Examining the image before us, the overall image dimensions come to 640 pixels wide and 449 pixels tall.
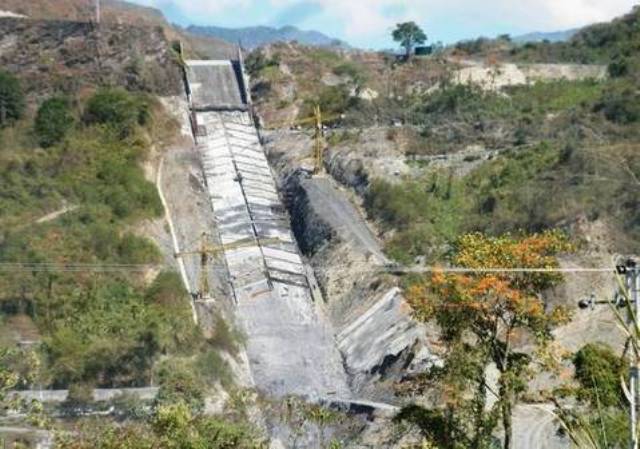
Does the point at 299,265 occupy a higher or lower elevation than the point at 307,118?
lower

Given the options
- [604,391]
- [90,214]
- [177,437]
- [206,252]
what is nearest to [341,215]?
[206,252]

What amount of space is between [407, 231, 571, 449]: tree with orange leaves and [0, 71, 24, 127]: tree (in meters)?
35.2

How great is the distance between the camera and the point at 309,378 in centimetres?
3775

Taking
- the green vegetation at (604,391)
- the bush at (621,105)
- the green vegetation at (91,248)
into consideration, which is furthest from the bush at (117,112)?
the green vegetation at (604,391)

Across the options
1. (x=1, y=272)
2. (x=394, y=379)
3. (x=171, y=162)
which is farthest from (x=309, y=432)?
(x=171, y=162)

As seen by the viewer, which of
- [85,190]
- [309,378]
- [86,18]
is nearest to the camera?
[309,378]

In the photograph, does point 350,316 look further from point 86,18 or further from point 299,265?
point 86,18

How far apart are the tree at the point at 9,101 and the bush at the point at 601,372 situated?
34.1 metres

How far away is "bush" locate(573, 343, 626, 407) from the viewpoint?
2184 cm

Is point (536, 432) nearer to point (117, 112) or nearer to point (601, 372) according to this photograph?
point (601, 372)

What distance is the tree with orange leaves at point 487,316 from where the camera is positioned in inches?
756

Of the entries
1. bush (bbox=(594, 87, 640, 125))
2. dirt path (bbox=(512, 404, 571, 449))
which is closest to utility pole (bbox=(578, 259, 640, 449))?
dirt path (bbox=(512, 404, 571, 449))

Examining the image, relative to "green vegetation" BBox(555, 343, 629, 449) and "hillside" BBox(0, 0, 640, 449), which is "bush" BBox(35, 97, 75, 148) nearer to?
"hillside" BBox(0, 0, 640, 449)

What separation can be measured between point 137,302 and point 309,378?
266 inches
